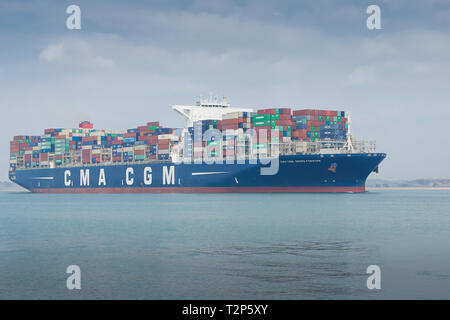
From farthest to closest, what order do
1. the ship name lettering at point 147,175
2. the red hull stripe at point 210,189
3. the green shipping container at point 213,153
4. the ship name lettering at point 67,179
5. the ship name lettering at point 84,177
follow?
the ship name lettering at point 67,179 < the ship name lettering at point 84,177 < the ship name lettering at point 147,175 < the green shipping container at point 213,153 < the red hull stripe at point 210,189

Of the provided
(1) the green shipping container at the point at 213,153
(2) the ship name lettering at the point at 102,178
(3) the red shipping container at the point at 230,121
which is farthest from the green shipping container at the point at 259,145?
(2) the ship name lettering at the point at 102,178

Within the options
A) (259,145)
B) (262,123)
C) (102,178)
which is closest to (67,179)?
(102,178)

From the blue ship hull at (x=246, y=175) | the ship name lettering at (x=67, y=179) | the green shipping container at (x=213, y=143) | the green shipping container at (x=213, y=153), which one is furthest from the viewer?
the ship name lettering at (x=67, y=179)

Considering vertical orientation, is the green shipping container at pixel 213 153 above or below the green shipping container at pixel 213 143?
below

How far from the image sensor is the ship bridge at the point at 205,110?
76375 mm

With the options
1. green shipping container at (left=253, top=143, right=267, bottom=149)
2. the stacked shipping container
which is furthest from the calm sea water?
the stacked shipping container

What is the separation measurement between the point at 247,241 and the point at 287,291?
34.0 feet

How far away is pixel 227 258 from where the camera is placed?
2003cm

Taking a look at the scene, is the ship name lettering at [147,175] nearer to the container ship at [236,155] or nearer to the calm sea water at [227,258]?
the container ship at [236,155]

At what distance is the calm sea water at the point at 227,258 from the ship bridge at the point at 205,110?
137ft

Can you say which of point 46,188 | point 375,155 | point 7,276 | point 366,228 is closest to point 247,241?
point 366,228

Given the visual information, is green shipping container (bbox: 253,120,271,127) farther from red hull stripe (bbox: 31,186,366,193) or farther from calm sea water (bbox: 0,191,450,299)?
calm sea water (bbox: 0,191,450,299)

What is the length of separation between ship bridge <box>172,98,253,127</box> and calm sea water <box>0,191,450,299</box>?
41.6 m

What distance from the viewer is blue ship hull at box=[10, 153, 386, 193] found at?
58.2 meters
